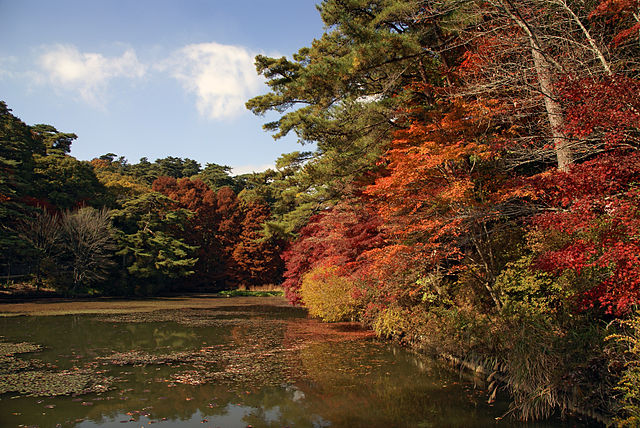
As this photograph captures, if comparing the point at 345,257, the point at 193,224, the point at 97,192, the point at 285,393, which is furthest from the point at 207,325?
→ the point at 193,224

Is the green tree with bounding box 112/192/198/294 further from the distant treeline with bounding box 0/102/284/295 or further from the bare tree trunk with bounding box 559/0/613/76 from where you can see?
the bare tree trunk with bounding box 559/0/613/76

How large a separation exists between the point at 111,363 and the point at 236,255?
31.4 meters

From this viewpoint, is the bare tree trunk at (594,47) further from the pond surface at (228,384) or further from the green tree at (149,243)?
the green tree at (149,243)

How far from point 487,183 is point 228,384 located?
6.54 meters

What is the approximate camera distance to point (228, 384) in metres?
7.30

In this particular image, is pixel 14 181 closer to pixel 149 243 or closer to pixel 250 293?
pixel 149 243

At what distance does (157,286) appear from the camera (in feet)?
109

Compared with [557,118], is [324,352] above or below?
below

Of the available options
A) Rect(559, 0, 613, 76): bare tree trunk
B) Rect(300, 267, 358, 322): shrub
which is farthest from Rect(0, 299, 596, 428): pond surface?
Rect(559, 0, 613, 76): bare tree trunk

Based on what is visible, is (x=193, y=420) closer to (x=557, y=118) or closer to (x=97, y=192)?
(x=557, y=118)

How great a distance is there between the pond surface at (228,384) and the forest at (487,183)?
0.96m

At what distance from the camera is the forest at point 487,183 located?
5359 mm

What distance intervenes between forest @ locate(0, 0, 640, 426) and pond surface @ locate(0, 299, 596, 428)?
0.96m

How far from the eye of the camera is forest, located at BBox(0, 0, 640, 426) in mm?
5359
